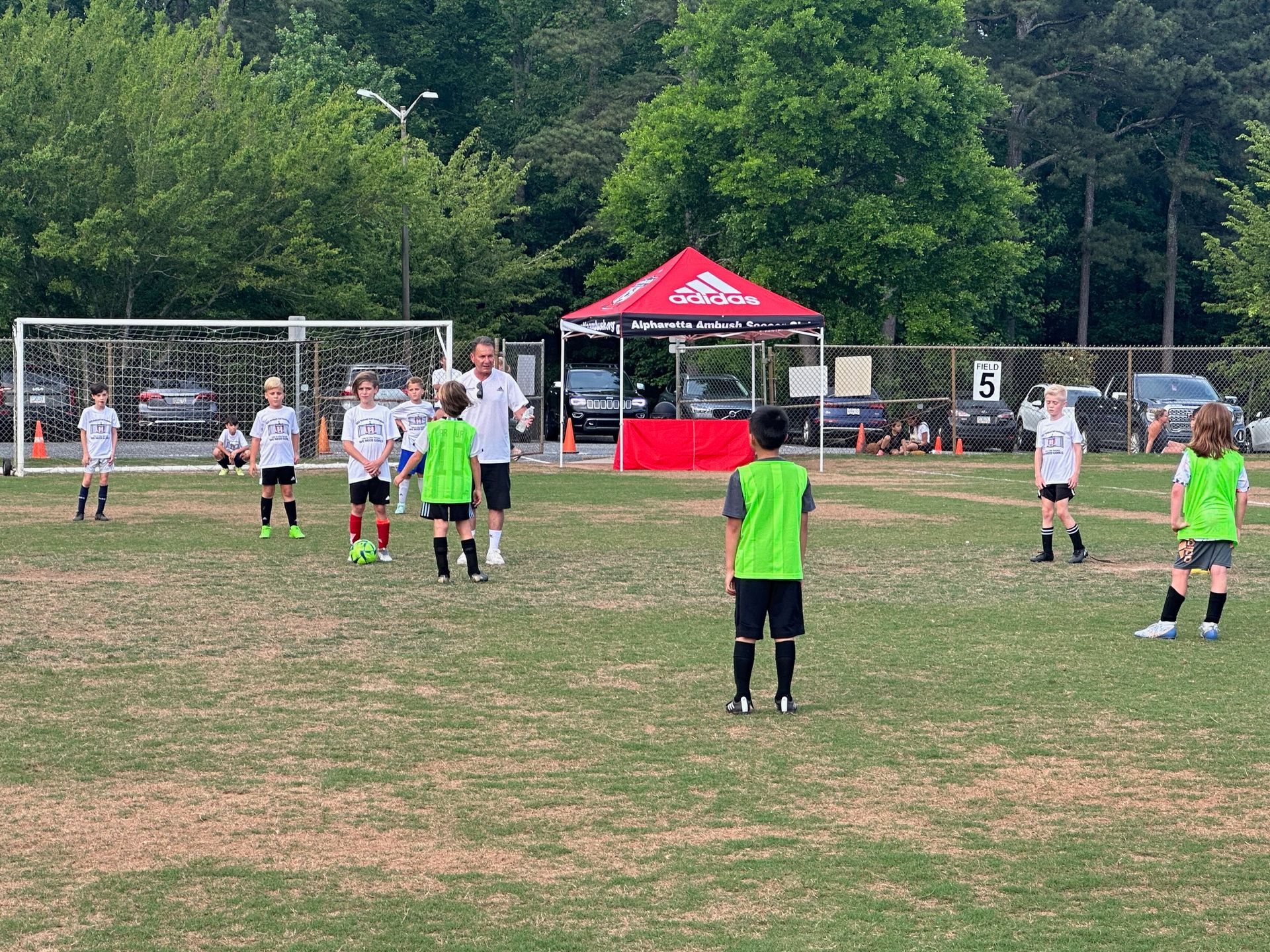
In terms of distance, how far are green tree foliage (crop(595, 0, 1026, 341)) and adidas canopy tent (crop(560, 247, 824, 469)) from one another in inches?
530

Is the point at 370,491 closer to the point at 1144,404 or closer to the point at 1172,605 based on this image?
the point at 1172,605

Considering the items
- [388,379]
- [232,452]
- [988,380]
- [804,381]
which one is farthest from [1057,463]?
[388,379]

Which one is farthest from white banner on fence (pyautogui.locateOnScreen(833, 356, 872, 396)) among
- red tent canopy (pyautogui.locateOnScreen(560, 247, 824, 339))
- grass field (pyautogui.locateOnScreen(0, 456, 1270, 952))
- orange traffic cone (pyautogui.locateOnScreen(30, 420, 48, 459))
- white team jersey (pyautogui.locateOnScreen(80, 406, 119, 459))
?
grass field (pyautogui.locateOnScreen(0, 456, 1270, 952))

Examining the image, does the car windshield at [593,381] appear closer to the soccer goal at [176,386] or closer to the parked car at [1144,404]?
the soccer goal at [176,386]

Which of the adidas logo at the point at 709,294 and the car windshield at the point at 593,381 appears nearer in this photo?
the adidas logo at the point at 709,294

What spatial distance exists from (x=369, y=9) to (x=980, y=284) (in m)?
28.8

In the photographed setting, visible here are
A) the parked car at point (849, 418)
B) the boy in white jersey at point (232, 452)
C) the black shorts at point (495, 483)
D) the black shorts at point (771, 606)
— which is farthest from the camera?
the parked car at point (849, 418)

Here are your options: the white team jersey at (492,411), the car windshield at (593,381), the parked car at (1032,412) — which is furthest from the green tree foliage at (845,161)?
the white team jersey at (492,411)

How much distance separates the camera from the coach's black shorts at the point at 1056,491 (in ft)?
50.3

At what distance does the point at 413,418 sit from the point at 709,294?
13.2m

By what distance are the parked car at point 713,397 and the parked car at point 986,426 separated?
181 inches

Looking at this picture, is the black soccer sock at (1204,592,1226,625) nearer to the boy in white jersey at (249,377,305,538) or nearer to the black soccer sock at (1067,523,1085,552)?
the black soccer sock at (1067,523,1085,552)

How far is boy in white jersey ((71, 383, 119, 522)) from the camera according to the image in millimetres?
19156

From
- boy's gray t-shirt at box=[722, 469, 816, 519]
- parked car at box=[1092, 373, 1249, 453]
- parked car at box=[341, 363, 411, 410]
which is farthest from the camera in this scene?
parked car at box=[1092, 373, 1249, 453]
